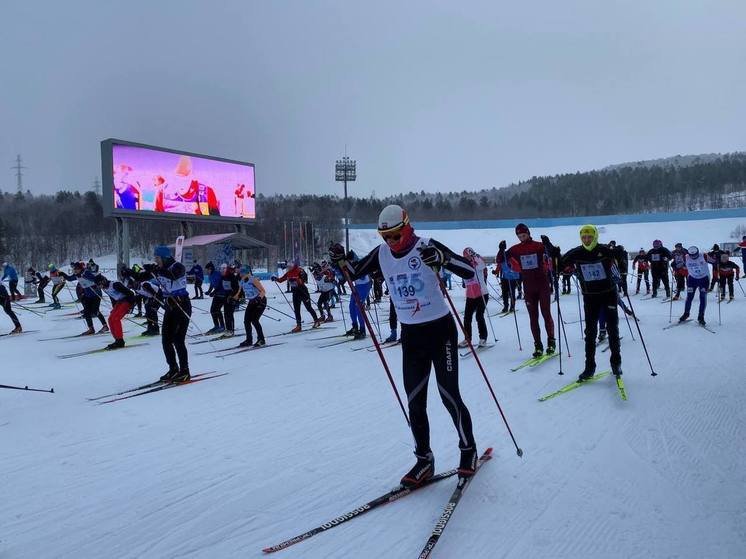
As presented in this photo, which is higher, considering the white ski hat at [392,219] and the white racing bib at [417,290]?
the white ski hat at [392,219]

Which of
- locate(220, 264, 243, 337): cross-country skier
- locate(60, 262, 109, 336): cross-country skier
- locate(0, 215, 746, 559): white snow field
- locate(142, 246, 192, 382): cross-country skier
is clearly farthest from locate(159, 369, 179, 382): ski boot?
locate(60, 262, 109, 336): cross-country skier

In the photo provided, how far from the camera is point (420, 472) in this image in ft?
10.9

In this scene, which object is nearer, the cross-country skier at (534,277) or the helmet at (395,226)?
the helmet at (395,226)

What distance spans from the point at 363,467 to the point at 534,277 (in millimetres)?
4626

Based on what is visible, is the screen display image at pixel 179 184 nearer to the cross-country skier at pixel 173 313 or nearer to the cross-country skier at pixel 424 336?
the cross-country skier at pixel 173 313

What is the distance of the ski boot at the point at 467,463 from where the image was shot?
3301 mm

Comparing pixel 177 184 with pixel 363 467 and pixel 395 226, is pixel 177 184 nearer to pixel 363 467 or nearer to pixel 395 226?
pixel 363 467

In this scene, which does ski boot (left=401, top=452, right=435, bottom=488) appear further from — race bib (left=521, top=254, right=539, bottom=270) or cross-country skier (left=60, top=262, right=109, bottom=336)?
cross-country skier (left=60, top=262, right=109, bottom=336)

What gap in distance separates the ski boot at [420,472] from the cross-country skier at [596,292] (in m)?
3.21

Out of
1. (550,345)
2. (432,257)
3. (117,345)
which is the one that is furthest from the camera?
(117,345)

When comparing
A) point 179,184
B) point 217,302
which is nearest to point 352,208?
point 179,184

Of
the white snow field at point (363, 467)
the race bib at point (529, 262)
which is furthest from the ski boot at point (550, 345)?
the race bib at point (529, 262)

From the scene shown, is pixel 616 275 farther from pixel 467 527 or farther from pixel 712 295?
pixel 712 295

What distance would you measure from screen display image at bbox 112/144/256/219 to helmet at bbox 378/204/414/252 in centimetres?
2478
